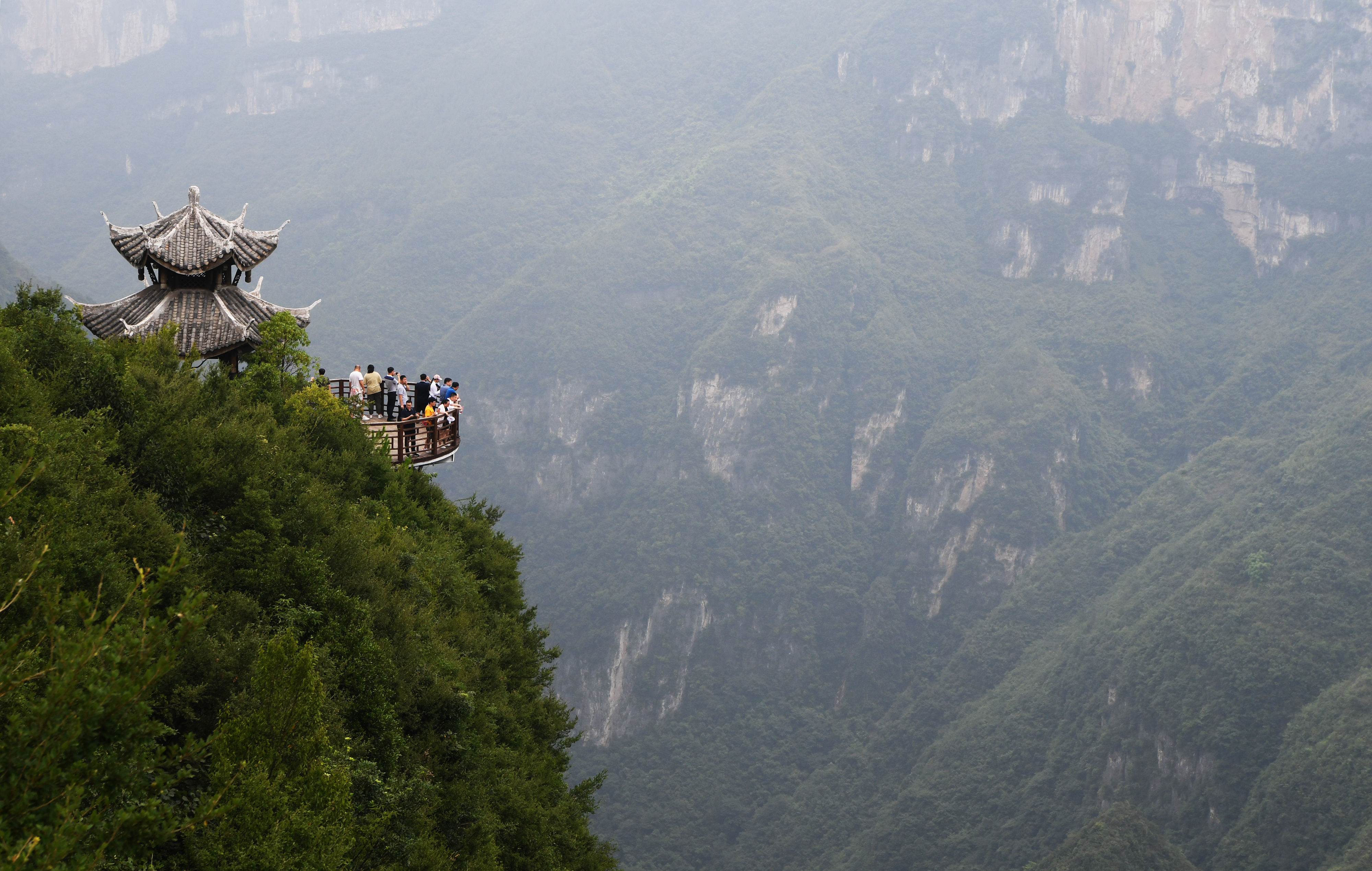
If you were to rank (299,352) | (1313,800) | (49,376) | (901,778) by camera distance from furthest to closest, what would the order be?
(901,778) → (1313,800) → (299,352) → (49,376)

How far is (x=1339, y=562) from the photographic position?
127m

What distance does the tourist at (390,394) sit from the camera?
36.0 metres

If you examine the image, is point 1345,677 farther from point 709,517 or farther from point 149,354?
point 149,354

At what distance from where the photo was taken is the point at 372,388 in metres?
36.0

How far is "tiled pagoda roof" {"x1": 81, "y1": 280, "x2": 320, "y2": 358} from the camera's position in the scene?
Result: 3011cm

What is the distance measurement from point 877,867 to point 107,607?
130 metres

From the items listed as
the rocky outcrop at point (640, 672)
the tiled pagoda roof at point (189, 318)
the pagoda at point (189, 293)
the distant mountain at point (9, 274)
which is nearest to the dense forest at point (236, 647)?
the tiled pagoda roof at point (189, 318)

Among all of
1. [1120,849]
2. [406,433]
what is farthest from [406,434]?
[1120,849]

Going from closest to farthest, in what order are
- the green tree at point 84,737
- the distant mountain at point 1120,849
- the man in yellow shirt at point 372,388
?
the green tree at point 84,737
the man in yellow shirt at point 372,388
the distant mountain at point 1120,849

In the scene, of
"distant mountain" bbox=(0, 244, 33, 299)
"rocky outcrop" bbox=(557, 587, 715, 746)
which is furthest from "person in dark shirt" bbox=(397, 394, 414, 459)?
"rocky outcrop" bbox=(557, 587, 715, 746)

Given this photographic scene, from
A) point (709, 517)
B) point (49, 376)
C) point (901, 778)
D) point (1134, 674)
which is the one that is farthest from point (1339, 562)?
point (49, 376)

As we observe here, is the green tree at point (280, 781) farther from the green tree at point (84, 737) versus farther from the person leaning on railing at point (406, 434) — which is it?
the person leaning on railing at point (406, 434)

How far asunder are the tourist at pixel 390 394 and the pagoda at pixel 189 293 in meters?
4.55

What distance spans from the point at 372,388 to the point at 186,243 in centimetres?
786
